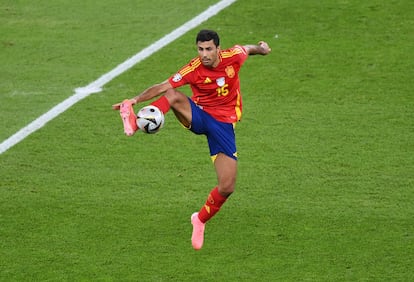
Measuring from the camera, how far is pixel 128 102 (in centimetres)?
1048

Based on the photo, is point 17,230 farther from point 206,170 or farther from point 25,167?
point 206,170

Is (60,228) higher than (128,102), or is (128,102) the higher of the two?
(128,102)

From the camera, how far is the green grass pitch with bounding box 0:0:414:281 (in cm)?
1173

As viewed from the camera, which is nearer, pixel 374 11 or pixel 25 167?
pixel 25 167

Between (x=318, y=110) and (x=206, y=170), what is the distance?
2189 millimetres

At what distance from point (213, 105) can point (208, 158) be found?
8.80 feet

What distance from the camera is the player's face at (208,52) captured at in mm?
11086

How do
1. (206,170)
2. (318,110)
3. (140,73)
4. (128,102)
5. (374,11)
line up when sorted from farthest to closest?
1. (374,11)
2. (140,73)
3. (318,110)
4. (206,170)
5. (128,102)

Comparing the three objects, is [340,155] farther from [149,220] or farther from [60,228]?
[60,228]

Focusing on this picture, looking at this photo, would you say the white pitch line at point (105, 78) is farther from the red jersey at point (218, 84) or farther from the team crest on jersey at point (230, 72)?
the team crest on jersey at point (230, 72)

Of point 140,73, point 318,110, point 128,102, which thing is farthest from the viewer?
point 140,73

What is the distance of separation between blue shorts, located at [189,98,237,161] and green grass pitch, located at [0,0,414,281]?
1148 mm

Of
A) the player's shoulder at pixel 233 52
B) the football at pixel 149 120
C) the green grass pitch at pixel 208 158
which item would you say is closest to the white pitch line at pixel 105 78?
the green grass pitch at pixel 208 158

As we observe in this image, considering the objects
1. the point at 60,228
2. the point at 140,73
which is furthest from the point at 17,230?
the point at 140,73
